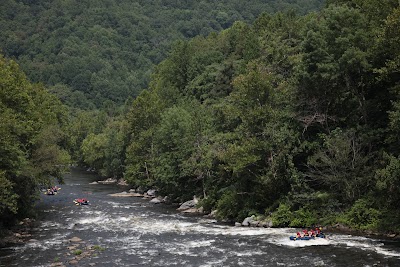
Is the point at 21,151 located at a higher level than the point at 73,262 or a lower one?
higher

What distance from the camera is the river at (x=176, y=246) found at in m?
32.8

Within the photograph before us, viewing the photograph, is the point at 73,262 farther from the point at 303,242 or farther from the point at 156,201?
the point at 156,201

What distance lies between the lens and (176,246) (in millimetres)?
37938

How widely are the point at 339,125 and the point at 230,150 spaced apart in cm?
1150

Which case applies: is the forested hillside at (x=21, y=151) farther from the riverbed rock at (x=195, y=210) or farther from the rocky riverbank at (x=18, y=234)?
the riverbed rock at (x=195, y=210)

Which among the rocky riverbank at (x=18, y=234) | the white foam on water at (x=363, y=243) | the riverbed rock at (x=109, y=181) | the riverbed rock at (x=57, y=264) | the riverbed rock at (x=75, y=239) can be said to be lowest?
the riverbed rock at (x=57, y=264)

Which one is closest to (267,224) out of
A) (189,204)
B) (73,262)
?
(189,204)

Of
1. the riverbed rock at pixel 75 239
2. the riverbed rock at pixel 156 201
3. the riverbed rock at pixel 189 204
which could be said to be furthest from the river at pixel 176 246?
the riverbed rock at pixel 156 201

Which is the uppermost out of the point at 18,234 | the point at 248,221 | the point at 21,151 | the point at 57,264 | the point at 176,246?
the point at 21,151

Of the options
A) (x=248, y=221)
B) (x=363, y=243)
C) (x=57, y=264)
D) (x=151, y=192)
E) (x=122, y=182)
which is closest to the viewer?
(x=57, y=264)

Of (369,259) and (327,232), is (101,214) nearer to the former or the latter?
(327,232)

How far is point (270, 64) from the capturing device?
70188 mm

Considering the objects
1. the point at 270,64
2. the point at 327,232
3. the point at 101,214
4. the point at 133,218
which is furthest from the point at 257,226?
the point at 270,64

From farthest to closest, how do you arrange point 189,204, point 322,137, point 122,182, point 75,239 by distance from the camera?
point 122,182, point 189,204, point 322,137, point 75,239
